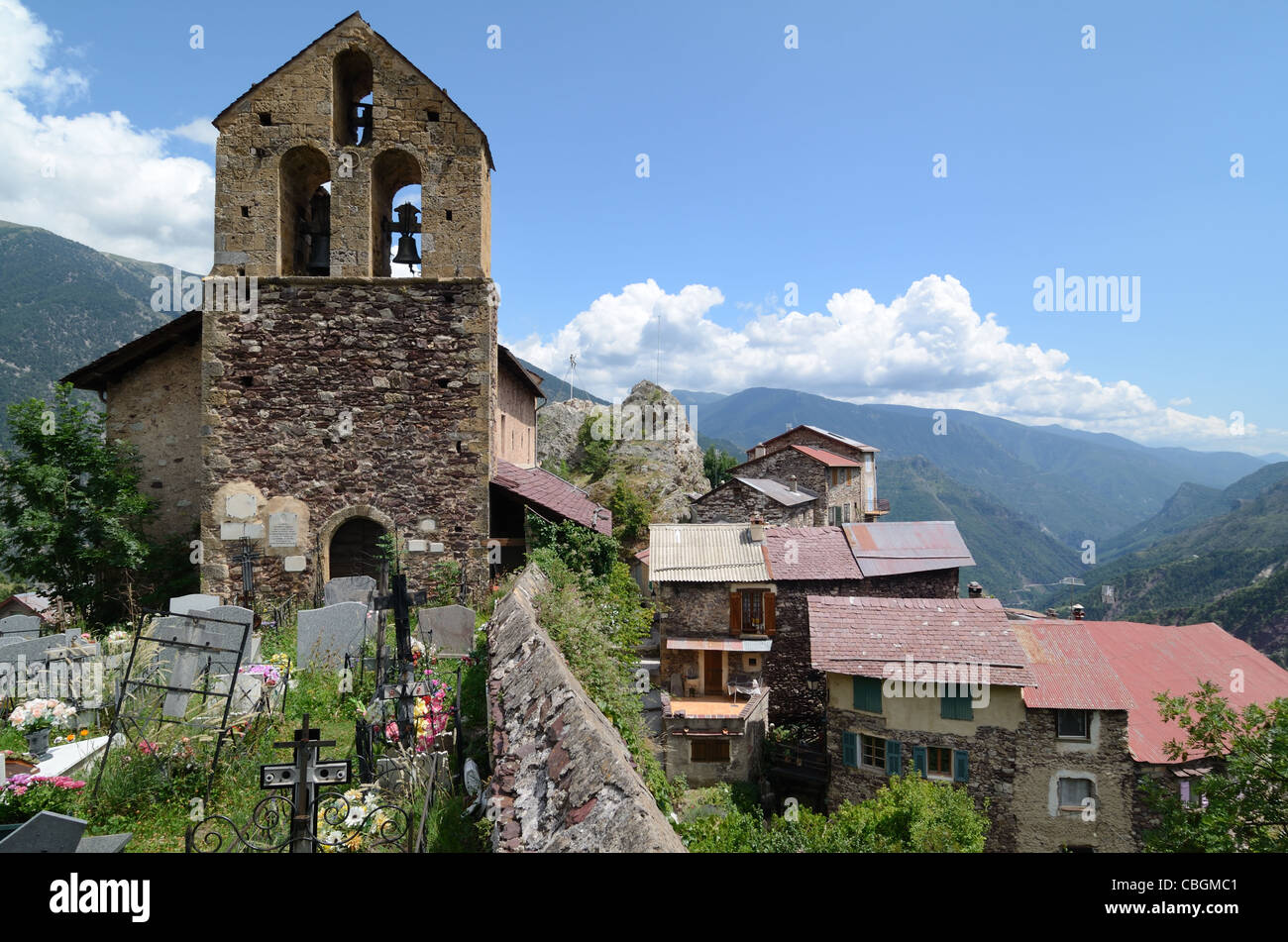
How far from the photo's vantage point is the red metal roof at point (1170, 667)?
797 inches

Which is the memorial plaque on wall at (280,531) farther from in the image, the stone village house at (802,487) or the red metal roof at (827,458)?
the red metal roof at (827,458)

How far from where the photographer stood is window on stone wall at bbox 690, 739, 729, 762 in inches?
934

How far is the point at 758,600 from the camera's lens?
25.7m

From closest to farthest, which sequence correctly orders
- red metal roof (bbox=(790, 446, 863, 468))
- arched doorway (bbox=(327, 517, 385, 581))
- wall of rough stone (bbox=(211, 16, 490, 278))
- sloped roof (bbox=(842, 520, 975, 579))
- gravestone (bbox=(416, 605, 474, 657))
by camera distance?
1. gravestone (bbox=(416, 605, 474, 657))
2. wall of rough stone (bbox=(211, 16, 490, 278))
3. arched doorway (bbox=(327, 517, 385, 581))
4. sloped roof (bbox=(842, 520, 975, 579))
5. red metal roof (bbox=(790, 446, 863, 468))

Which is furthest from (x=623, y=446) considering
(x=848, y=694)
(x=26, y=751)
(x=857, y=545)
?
(x=26, y=751)

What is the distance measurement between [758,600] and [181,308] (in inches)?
818

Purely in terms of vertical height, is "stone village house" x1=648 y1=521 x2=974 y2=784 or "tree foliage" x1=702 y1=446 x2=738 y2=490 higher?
"tree foliage" x1=702 y1=446 x2=738 y2=490

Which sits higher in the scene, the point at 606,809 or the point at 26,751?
the point at 606,809

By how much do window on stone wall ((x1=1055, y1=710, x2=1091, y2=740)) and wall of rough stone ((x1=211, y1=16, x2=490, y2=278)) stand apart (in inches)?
783

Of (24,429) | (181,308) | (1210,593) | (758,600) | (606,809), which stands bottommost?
(1210,593)

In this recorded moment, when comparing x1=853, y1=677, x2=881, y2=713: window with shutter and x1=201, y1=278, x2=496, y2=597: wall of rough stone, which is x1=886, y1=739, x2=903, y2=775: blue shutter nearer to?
x1=853, y1=677, x2=881, y2=713: window with shutter

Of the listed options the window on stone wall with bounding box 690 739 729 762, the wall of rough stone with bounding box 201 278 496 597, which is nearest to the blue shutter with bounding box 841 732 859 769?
the window on stone wall with bounding box 690 739 729 762
